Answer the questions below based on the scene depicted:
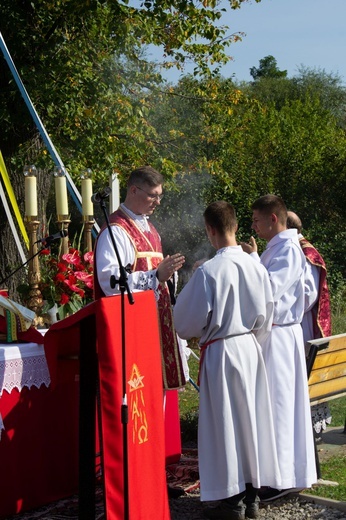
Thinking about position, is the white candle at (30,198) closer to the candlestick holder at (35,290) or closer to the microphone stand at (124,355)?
the candlestick holder at (35,290)

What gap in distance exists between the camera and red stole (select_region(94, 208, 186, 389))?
220 inches

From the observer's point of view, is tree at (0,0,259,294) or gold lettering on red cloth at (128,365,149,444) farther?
tree at (0,0,259,294)

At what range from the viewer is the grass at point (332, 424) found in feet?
18.7

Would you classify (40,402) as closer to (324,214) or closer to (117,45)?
(117,45)

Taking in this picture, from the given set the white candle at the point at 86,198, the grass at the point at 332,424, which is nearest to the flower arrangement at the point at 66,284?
the white candle at the point at 86,198

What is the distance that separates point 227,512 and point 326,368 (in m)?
1.53

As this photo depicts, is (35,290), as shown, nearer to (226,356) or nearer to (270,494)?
(226,356)

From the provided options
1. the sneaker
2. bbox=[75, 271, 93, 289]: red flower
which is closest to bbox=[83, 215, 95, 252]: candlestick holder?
bbox=[75, 271, 93, 289]: red flower

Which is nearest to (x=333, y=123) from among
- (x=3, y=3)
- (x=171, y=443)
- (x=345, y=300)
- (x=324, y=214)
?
(x=324, y=214)

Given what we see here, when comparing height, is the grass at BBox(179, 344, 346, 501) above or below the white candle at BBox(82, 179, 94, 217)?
below

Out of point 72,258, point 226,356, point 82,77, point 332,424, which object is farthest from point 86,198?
point 82,77

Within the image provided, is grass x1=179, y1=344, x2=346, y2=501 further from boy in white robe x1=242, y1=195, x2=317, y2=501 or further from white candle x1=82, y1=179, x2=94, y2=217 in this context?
white candle x1=82, y1=179, x2=94, y2=217

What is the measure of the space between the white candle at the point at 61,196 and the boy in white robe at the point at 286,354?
128 centimetres

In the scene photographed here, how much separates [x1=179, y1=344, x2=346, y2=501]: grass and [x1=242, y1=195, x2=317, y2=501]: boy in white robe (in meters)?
0.28
